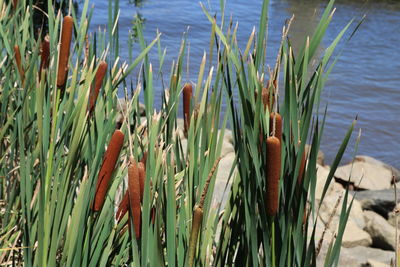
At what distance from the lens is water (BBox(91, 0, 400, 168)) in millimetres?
6262

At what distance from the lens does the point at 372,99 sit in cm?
702

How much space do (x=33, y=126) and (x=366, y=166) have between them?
4.10 meters

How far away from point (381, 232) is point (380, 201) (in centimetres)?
63

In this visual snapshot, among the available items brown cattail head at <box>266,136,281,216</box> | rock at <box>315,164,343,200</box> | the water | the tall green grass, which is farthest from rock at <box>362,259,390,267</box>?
brown cattail head at <box>266,136,281,216</box>

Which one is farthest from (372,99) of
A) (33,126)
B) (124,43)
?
(33,126)

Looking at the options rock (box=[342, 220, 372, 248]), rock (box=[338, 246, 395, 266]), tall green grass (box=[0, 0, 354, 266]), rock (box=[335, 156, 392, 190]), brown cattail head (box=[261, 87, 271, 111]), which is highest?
brown cattail head (box=[261, 87, 271, 111])

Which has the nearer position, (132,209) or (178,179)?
(132,209)

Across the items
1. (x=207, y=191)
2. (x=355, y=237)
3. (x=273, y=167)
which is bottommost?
(x=355, y=237)

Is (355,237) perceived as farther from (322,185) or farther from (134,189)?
Result: (134,189)

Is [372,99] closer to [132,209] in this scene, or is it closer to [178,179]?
[178,179]

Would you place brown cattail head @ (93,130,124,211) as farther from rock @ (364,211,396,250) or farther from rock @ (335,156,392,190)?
rock @ (335,156,392,190)

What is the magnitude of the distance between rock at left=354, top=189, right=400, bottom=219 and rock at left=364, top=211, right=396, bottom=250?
A: 30 centimetres

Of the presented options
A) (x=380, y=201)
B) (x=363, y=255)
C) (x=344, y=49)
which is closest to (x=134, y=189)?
(x=363, y=255)

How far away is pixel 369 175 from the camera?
535 cm
